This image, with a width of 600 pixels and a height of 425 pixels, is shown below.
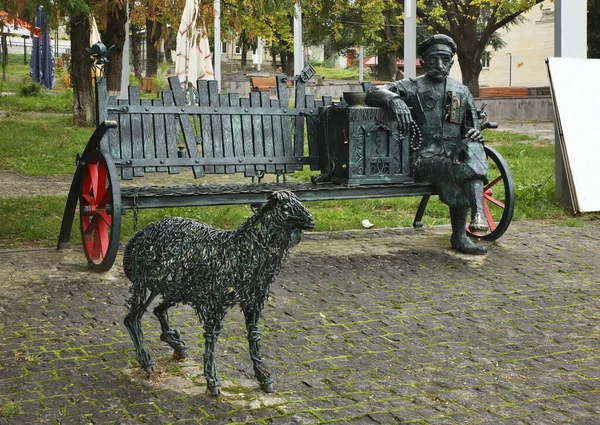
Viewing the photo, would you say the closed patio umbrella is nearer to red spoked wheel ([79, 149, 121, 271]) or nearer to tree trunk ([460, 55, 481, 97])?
red spoked wheel ([79, 149, 121, 271])

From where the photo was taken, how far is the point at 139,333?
4.94m

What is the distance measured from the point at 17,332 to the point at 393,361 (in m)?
2.18

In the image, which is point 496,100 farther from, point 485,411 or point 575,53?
point 485,411

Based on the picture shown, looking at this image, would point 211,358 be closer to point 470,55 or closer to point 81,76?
point 81,76

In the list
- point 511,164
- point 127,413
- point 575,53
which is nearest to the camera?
point 127,413

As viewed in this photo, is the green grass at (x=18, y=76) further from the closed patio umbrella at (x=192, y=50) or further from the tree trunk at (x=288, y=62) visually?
the closed patio umbrella at (x=192, y=50)

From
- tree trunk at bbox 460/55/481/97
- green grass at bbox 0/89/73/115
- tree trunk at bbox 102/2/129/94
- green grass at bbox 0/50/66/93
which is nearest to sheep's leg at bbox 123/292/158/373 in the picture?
tree trunk at bbox 102/2/129/94

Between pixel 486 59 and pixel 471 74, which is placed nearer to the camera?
pixel 471 74

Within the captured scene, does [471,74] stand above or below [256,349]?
above

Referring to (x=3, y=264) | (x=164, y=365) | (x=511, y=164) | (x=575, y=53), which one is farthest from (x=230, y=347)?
(x=511, y=164)

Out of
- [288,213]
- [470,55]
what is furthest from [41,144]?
[470,55]

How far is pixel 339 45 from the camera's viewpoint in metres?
47.0

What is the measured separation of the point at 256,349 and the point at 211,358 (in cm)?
25

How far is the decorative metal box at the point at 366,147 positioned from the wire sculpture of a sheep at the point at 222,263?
341 centimetres
